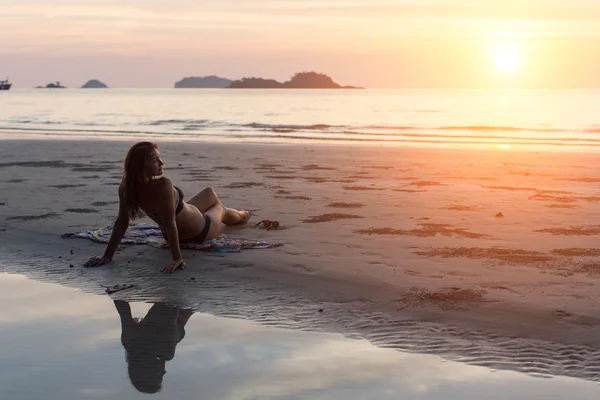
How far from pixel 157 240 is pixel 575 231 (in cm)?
490

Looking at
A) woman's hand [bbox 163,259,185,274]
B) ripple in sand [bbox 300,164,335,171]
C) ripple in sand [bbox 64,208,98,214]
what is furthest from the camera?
ripple in sand [bbox 300,164,335,171]

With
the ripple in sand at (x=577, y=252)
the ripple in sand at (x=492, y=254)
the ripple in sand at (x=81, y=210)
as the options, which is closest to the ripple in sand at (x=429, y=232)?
the ripple in sand at (x=492, y=254)

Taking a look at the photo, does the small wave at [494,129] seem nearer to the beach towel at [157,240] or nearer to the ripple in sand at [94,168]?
the ripple in sand at [94,168]

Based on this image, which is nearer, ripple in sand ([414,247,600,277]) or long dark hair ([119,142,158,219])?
ripple in sand ([414,247,600,277])

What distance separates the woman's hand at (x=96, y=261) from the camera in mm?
7613

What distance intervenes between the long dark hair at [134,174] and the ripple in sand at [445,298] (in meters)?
2.83

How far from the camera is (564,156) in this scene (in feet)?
67.5

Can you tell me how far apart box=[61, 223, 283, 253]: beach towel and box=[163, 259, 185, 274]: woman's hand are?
2.27ft

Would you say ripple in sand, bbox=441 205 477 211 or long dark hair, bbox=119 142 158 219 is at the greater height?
long dark hair, bbox=119 142 158 219

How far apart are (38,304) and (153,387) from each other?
7.35ft

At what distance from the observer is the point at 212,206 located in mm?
8984

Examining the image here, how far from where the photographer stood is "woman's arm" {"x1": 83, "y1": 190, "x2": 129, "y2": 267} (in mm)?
7621

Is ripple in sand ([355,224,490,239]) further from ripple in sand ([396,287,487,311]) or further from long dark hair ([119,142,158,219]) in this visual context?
long dark hair ([119,142,158,219])

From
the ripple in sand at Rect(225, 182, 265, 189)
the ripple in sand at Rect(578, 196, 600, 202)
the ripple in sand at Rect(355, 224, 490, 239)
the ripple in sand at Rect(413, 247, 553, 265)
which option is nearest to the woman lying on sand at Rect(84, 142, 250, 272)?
the ripple in sand at Rect(355, 224, 490, 239)
